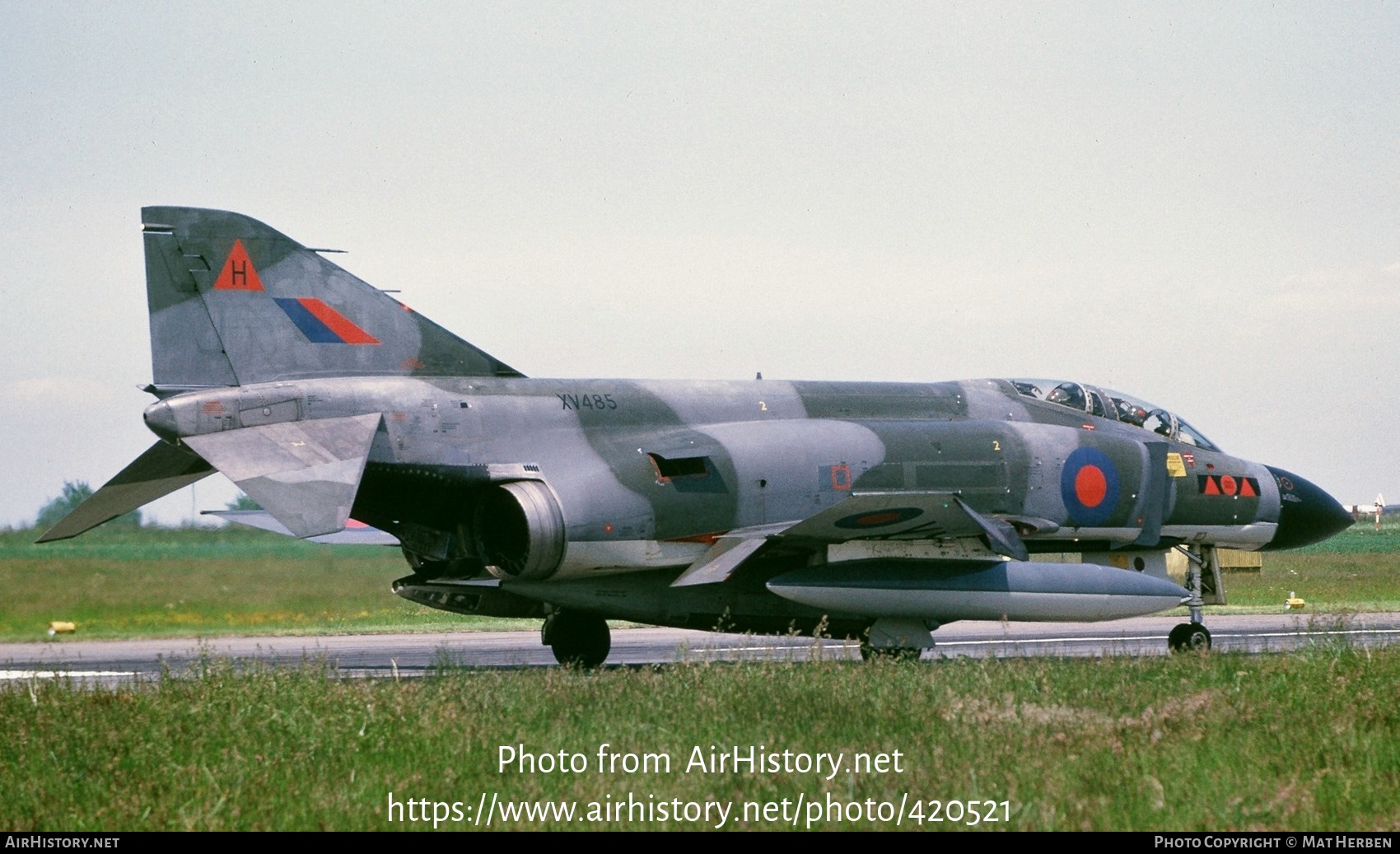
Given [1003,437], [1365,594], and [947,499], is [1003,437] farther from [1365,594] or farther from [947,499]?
[1365,594]

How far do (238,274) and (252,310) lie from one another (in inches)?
14.9

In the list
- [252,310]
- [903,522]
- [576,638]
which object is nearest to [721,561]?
[903,522]

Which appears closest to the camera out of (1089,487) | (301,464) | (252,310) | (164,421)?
(301,464)

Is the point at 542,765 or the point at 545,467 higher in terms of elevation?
the point at 545,467

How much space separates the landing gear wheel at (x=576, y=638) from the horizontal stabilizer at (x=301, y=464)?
12.2 feet

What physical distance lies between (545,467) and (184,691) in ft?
14.4

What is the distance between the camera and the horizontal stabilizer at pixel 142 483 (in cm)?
1388

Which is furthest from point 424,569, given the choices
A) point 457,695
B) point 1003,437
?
point 1003,437

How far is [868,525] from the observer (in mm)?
14125

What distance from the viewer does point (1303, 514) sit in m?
17.8

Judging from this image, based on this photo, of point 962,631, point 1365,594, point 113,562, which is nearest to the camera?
point 113,562

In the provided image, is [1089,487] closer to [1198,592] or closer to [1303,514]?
[1198,592]

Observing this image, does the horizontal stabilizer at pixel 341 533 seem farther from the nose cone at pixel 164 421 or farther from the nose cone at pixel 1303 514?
the nose cone at pixel 1303 514

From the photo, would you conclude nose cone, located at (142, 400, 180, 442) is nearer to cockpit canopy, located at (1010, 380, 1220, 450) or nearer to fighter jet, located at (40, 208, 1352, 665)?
fighter jet, located at (40, 208, 1352, 665)
